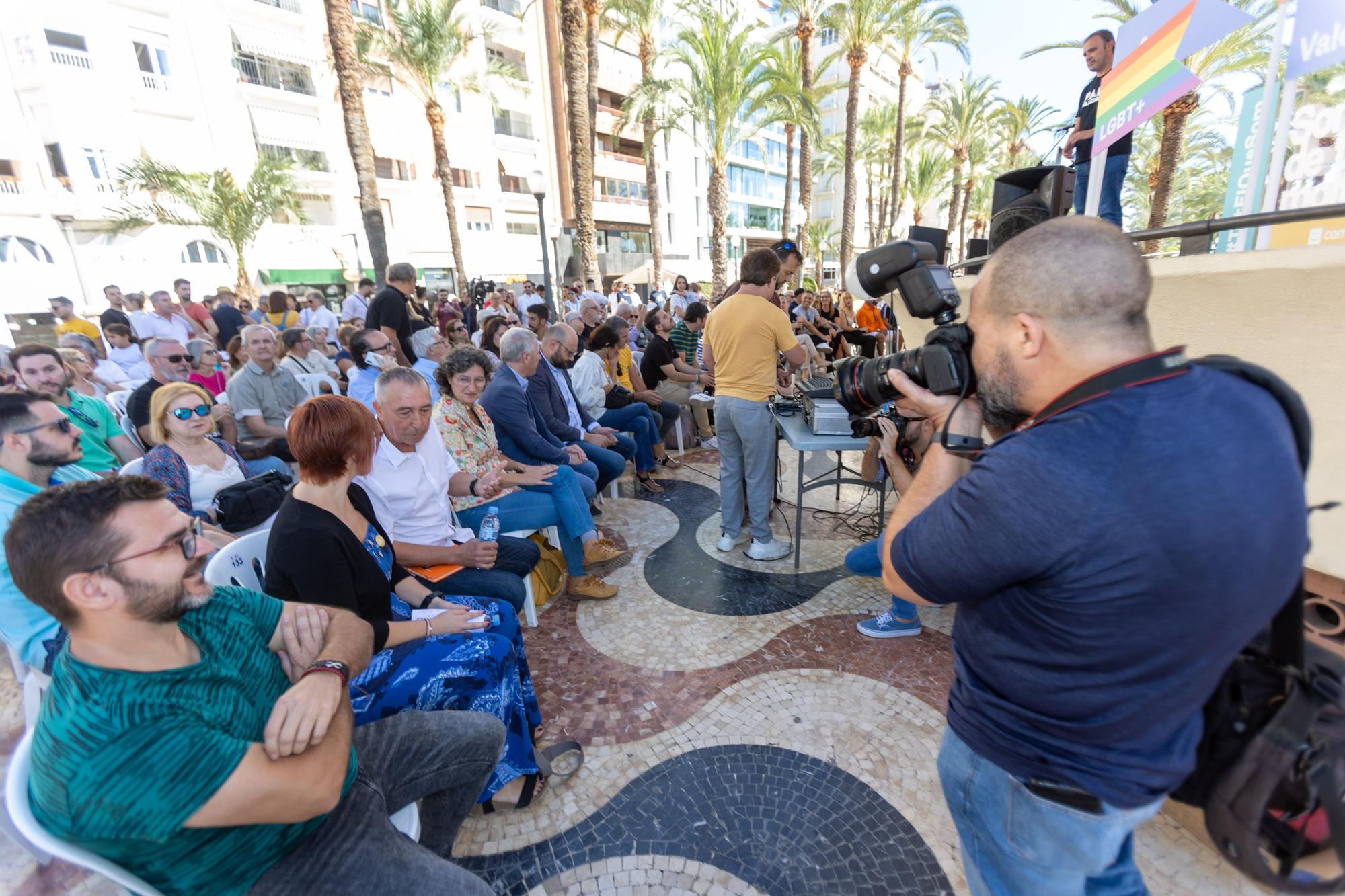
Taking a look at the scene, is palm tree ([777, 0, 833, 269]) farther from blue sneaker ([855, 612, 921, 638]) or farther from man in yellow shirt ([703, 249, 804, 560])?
blue sneaker ([855, 612, 921, 638])

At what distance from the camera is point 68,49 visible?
1639 cm

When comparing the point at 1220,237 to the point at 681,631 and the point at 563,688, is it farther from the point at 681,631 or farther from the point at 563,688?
the point at 563,688

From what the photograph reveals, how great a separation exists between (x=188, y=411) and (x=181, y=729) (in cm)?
245

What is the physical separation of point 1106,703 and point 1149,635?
0.15 m

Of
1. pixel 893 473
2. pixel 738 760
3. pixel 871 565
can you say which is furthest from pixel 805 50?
pixel 738 760

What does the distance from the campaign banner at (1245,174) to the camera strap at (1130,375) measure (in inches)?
104

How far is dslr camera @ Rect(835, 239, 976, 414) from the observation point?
124cm

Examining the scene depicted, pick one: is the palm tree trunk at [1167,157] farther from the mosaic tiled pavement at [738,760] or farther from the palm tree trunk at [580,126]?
the mosaic tiled pavement at [738,760]

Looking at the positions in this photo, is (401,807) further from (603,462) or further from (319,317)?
(319,317)

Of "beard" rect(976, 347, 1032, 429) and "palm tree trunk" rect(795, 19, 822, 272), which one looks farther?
"palm tree trunk" rect(795, 19, 822, 272)

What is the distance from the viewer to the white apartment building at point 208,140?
1591 centimetres

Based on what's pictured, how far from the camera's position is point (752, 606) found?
3447mm

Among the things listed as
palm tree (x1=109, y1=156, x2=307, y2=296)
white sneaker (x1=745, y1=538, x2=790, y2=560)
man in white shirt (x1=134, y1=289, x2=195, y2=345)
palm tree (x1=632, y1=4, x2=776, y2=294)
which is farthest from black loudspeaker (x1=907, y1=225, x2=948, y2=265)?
palm tree (x1=109, y1=156, x2=307, y2=296)

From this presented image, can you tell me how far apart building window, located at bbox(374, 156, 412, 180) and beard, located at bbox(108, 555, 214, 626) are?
1010 inches
